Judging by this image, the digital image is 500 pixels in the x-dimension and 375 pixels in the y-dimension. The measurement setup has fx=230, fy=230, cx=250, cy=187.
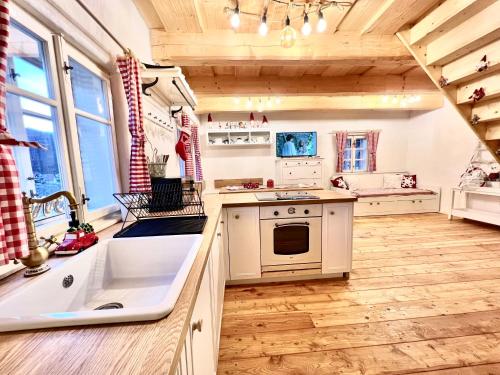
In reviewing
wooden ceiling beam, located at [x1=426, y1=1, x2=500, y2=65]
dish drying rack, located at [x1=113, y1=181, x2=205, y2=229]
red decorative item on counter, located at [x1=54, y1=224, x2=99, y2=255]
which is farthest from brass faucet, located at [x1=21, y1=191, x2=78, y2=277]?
wooden ceiling beam, located at [x1=426, y1=1, x2=500, y2=65]

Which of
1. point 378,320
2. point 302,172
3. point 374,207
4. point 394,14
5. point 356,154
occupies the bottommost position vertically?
point 378,320

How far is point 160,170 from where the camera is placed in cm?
182

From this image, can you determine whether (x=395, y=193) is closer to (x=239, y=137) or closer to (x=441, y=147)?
(x=441, y=147)

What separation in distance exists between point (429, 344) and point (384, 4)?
2.65m

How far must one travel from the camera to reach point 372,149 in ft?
18.5

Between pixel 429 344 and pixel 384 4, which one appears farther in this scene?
pixel 384 4

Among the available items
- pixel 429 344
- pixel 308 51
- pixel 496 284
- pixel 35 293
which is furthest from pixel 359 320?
pixel 308 51

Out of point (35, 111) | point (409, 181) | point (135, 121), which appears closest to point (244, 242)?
point (135, 121)

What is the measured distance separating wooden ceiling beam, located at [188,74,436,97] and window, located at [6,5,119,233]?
2054mm

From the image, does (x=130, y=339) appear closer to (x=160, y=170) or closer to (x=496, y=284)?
(x=160, y=170)

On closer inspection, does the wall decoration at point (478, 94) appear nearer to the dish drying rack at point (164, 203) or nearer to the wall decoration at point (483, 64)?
the wall decoration at point (483, 64)

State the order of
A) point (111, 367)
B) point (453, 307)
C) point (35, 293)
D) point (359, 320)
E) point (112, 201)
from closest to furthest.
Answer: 1. point (111, 367)
2. point (35, 293)
3. point (112, 201)
4. point (359, 320)
5. point (453, 307)

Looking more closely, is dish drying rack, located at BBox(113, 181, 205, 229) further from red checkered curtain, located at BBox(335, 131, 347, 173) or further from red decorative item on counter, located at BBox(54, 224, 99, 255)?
red checkered curtain, located at BBox(335, 131, 347, 173)

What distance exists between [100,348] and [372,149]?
6.28m
